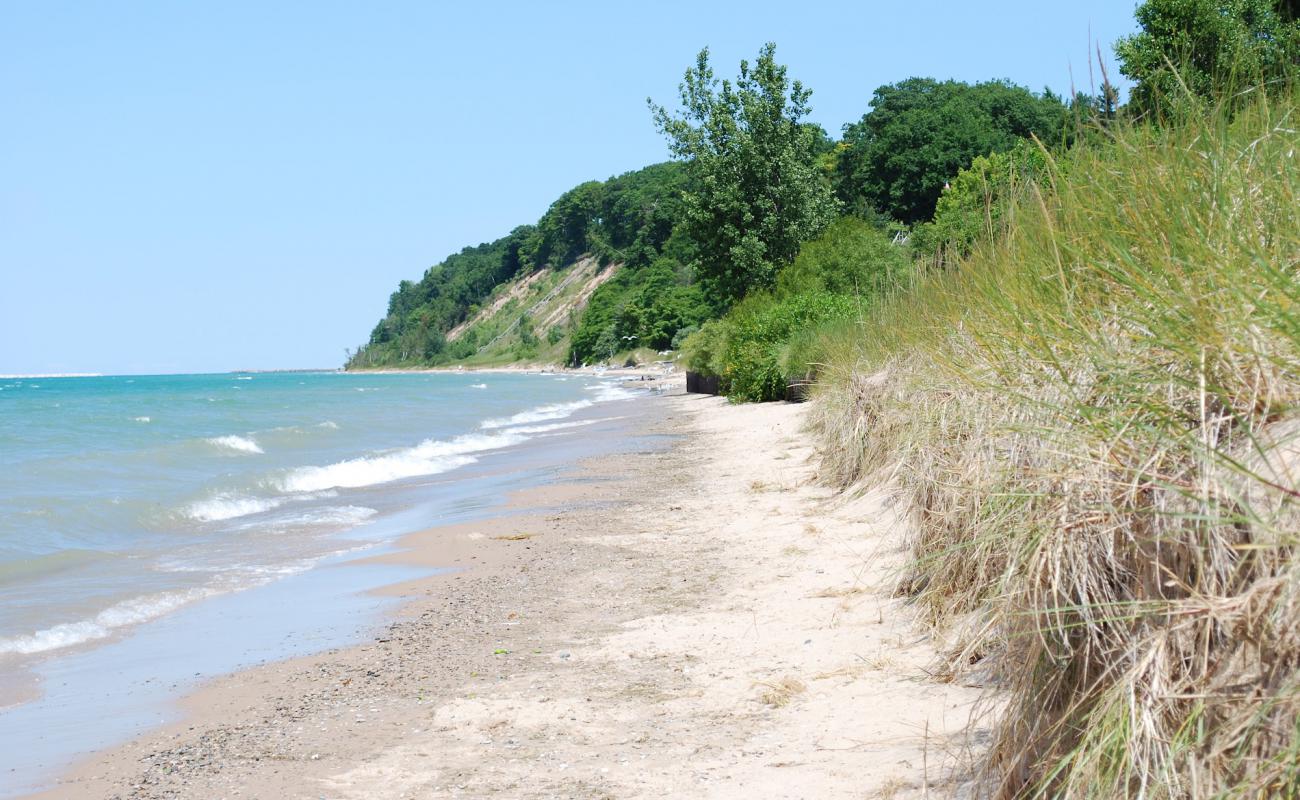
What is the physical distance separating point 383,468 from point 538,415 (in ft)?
61.5

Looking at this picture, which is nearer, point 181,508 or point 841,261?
point 181,508

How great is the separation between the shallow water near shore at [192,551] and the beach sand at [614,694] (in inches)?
18.2

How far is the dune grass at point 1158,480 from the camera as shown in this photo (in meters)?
2.11

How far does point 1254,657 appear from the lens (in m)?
2.09

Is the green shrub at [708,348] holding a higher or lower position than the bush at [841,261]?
lower

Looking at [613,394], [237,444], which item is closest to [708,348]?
[613,394]

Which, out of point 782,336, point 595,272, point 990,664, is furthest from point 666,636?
point 595,272

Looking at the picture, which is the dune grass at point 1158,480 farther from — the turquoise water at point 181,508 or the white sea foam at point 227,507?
the white sea foam at point 227,507

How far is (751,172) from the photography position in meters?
36.5

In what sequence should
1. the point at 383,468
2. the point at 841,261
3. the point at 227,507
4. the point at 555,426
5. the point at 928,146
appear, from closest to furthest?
the point at 227,507, the point at 383,468, the point at 555,426, the point at 841,261, the point at 928,146

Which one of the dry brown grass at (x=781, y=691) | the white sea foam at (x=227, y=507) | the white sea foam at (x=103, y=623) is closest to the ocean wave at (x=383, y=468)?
the white sea foam at (x=227, y=507)

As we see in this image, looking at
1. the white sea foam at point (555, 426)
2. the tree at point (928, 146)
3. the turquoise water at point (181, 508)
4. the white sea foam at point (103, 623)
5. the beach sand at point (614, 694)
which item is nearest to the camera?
the beach sand at point (614, 694)

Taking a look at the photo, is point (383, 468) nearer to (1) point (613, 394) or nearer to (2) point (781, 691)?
(2) point (781, 691)

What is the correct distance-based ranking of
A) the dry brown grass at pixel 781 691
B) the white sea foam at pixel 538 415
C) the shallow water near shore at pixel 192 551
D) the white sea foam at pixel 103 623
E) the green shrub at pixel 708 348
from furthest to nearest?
the green shrub at pixel 708 348, the white sea foam at pixel 538 415, the white sea foam at pixel 103 623, the shallow water near shore at pixel 192 551, the dry brown grass at pixel 781 691
